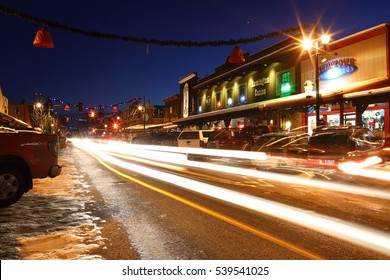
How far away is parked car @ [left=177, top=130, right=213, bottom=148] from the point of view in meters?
22.7

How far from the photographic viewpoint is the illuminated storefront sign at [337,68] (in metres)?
21.6

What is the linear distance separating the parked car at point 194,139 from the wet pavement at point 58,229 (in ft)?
46.1

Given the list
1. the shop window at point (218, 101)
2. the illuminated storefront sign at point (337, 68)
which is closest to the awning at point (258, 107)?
the illuminated storefront sign at point (337, 68)

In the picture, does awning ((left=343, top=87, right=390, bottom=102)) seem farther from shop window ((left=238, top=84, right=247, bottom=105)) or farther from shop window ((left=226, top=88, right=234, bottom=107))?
shop window ((left=226, top=88, right=234, bottom=107))

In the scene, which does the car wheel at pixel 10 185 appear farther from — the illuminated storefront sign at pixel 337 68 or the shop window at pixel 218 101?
the shop window at pixel 218 101

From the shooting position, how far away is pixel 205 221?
6.19 m

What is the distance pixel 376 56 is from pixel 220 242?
1966cm

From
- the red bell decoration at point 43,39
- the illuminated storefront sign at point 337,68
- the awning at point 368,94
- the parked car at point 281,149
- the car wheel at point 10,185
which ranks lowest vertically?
the car wheel at point 10,185

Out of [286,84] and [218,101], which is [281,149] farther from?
[218,101]

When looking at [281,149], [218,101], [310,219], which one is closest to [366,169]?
[281,149]

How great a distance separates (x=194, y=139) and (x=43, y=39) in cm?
1400
